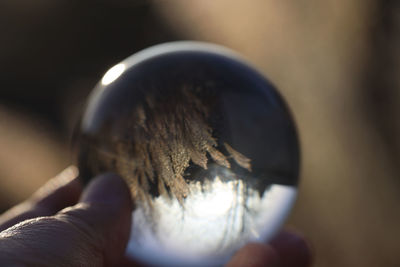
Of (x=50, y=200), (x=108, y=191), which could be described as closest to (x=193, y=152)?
(x=108, y=191)

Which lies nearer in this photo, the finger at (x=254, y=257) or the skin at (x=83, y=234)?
the skin at (x=83, y=234)

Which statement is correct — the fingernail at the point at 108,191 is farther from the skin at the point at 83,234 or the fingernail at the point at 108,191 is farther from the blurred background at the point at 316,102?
the blurred background at the point at 316,102

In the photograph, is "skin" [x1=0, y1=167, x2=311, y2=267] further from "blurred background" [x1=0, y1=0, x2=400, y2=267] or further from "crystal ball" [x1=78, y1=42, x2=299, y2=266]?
"blurred background" [x1=0, y1=0, x2=400, y2=267]

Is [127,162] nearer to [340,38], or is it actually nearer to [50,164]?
[340,38]

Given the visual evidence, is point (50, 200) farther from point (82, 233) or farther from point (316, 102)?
point (316, 102)

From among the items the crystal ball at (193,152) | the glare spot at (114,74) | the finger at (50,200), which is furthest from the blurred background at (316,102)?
the crystal ball at (193,152)

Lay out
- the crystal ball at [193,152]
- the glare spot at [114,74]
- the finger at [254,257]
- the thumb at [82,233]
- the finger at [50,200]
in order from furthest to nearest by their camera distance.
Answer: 1. the finger at [50,200]
2. the glare spot at [114,74]
3. the finger at [254,257]
4. the crystal ball at [193,152]
5. the thumb at [82,233]

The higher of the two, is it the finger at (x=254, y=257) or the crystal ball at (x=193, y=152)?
the crystal ball at (x=193, y=152)
